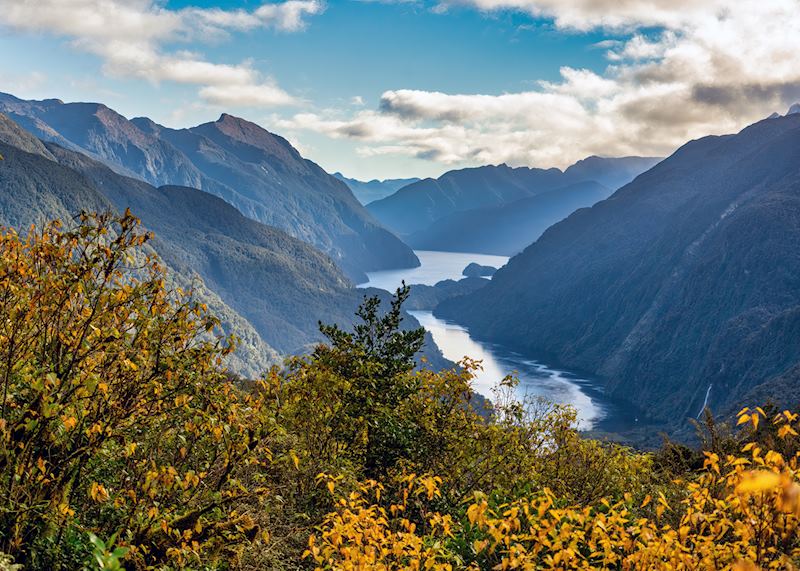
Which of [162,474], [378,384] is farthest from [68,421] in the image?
[378,384]

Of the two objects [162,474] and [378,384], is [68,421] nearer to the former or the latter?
[162,474]

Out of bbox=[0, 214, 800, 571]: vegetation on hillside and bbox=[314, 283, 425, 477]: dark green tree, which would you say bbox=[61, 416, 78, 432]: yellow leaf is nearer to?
bbox=[0, 214, 800, 571]: vegetation on hillside

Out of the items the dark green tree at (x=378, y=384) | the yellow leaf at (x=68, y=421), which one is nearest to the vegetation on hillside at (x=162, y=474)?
the yellow leaf at (x=68, y=421)

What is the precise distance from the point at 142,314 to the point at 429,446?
8916mm

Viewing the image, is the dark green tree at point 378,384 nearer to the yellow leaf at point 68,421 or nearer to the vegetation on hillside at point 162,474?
the vegetation on hillside at point 162,474

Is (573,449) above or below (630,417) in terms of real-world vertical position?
above

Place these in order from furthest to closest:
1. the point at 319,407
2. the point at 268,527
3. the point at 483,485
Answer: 1. the point at 483,485
2. the point at 319,407
3. the point at 268,527

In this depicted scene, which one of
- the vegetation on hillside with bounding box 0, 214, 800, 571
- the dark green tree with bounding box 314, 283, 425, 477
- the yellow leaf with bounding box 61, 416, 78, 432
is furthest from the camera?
the dark green tree with bounding box 314, 283, 425, 477

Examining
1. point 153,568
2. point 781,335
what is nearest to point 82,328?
point 153,568

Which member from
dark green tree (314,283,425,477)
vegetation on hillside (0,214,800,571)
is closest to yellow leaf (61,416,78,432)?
vegetation on hillside (0,214,800,571)

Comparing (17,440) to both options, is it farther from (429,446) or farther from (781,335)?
(781,335)

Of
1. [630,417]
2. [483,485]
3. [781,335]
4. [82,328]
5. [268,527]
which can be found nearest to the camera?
[82,328]

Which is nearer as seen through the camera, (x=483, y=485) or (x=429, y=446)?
(x=483, y=485)

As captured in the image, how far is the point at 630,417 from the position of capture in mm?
189750
